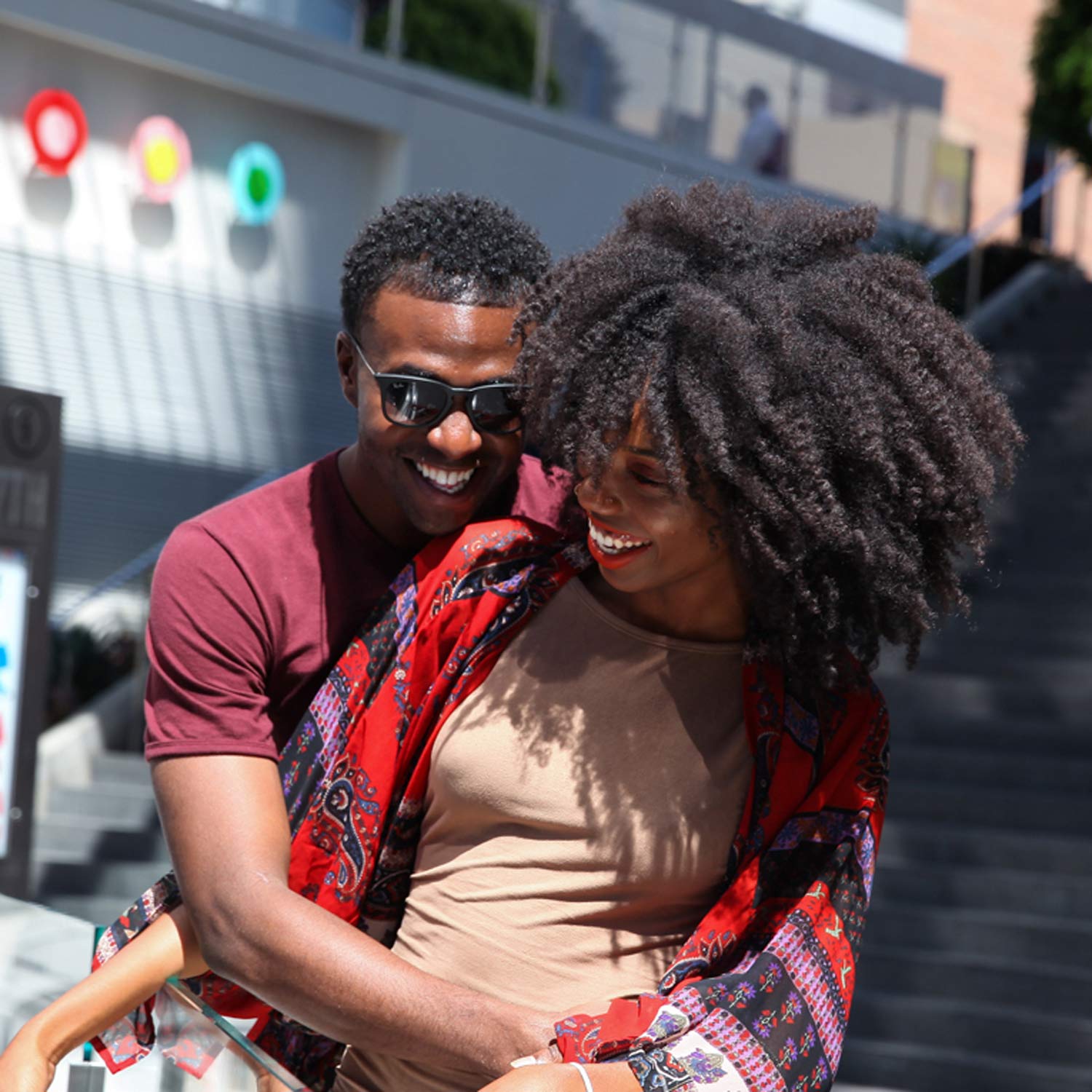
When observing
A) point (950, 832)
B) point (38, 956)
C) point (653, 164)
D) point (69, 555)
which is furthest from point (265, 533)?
point (653, 164)

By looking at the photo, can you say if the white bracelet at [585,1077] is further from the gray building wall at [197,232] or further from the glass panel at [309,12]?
the glass panel at [309,12]

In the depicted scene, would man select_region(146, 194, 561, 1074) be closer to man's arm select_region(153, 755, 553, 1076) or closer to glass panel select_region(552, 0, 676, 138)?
man's arm select_region(153, 755, 553, 1076)

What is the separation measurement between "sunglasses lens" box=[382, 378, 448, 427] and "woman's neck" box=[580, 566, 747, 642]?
0.38m

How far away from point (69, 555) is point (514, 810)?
9.49 meters

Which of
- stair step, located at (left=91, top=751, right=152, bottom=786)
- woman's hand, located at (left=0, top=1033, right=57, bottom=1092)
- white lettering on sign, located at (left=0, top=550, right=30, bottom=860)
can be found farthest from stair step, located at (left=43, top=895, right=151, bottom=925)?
woman's hand, located at (left=0, top=1033, right=57, bottom=1092)

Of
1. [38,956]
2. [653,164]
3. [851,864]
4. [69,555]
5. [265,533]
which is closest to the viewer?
[851,864]

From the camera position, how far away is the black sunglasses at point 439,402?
246cm

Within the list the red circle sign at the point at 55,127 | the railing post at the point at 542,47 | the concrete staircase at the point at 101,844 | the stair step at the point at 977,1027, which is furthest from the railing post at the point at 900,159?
the stair step at the point at 977,1027

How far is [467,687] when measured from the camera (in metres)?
2.30

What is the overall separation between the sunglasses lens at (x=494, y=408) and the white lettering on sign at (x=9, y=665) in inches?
166

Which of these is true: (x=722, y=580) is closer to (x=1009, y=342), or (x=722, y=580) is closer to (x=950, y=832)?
(x=950, y=832)

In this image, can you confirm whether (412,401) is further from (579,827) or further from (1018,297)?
(1018,297)

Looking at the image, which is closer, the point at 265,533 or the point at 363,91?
the point at 265,533

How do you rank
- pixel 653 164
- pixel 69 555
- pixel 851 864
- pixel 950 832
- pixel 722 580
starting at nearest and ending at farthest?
pixel 851 864
pixel 722 580
pixel 950 832
pixel 69 555
pixel 653 164
